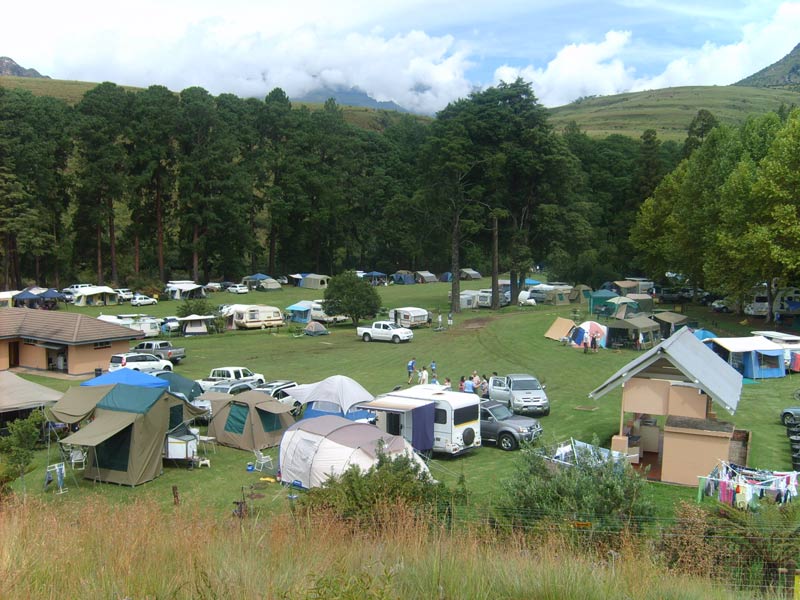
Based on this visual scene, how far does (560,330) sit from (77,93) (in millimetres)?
140357

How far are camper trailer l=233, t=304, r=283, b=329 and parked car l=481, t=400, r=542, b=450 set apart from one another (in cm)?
2908

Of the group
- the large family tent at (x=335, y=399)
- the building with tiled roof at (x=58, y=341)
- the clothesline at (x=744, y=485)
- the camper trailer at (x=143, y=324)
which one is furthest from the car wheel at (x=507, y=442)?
the camper trailer at (x=143, y=324)

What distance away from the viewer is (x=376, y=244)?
8162cm

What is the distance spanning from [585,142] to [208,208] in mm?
45719

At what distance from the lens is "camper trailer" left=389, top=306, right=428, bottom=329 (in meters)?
44.9

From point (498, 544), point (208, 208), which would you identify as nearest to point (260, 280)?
point (208, 208)

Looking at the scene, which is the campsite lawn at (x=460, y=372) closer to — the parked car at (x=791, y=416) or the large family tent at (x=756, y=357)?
the parked car at (x=791, y=416)

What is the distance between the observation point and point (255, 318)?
46.4 metres

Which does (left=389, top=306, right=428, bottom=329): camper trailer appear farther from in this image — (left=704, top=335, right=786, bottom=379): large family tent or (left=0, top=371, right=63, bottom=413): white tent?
(left=0, top=371, right=63, bottom=413): white tent

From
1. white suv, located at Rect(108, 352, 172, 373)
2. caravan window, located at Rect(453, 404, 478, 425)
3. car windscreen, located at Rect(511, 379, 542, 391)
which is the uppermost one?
caravan window, located at Rect(453, 404, 478, 425)

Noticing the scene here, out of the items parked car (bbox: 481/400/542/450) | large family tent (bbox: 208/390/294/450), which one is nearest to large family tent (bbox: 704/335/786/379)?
parked car (bbox: 481/400/542/450)

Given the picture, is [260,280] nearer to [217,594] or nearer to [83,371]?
[83,371]

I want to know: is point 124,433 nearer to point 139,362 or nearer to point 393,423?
point 393,423

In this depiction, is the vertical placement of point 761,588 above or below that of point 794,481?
above
